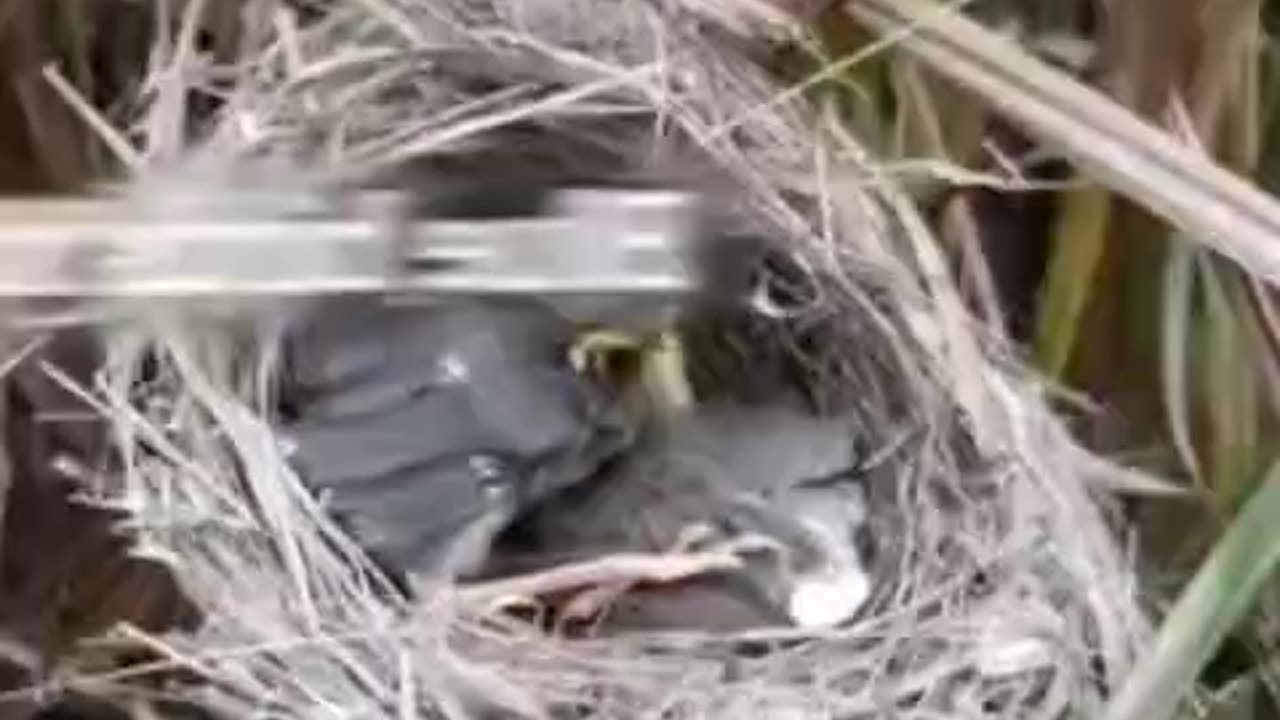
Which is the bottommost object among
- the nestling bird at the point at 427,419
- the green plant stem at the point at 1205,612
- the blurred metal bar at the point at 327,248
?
the green plant stem at the point at 1205,612

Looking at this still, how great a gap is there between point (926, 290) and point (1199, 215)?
0.08m

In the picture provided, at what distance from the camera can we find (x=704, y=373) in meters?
0.90

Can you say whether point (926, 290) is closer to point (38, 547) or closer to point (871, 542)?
point (871, 542)

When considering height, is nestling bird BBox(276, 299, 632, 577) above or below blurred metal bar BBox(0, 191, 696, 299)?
below

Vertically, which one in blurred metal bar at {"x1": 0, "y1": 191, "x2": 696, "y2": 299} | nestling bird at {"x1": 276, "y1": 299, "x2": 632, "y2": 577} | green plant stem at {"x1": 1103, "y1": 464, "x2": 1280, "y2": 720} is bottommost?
green plant stem at {"x1": 1103, "y1": 464, "x2": 1280, "y2": 720}

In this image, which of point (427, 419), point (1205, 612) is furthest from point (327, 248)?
point (1205, 612)

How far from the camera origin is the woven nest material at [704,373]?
80 centimetres

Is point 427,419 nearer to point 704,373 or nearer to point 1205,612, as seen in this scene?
point 704,373

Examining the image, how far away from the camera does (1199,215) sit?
2.69ft

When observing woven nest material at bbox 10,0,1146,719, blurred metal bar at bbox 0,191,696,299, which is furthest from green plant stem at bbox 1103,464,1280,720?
blurred metal bar at bbox 0,191,696,299

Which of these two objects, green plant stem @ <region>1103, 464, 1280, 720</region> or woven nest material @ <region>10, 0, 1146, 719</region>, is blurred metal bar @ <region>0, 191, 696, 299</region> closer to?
woven nest material @ <region>10, 0, 1146, 719</region>

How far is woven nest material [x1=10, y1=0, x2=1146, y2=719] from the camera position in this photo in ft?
2.63

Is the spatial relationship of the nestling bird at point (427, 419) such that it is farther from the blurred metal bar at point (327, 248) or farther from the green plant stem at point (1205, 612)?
the green plant stem at point (1205, 612)

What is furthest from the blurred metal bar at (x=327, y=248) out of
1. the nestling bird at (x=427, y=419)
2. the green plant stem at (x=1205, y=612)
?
the green plant stem at (x=1205, y=612)
